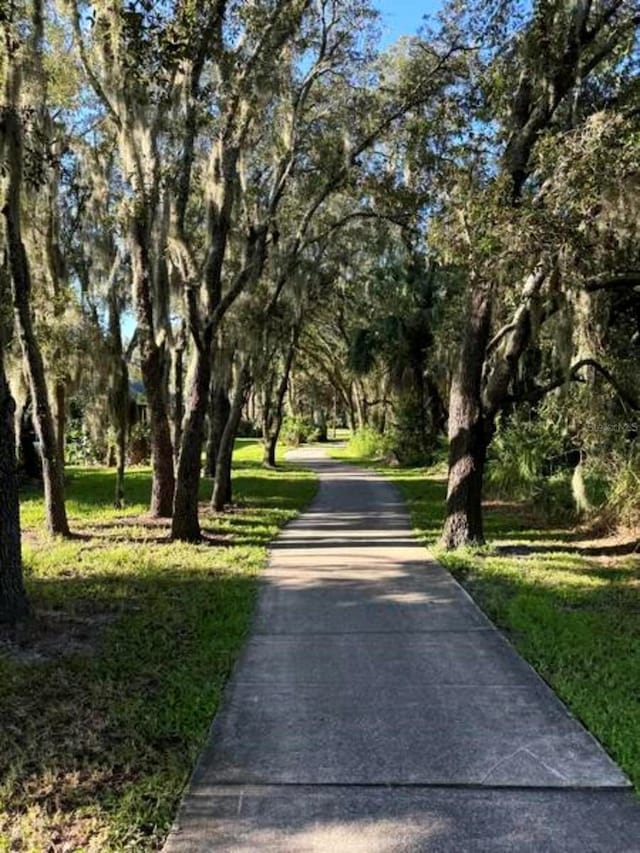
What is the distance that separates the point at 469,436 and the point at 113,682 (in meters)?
6.25

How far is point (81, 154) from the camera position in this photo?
14094mm

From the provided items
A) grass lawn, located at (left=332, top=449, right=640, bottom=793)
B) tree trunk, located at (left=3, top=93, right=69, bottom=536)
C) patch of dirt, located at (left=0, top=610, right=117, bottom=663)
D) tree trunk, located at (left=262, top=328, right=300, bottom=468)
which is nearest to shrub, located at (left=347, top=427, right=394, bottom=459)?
tree trunk, located at (left=262, top=328, right=300, bottom=468)

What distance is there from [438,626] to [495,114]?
705 cm

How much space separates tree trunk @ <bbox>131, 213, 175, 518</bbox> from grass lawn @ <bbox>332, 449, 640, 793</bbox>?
4097 mm

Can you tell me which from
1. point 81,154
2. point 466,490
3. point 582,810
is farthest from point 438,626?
point 81,154

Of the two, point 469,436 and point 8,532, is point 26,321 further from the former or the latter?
point 469,436

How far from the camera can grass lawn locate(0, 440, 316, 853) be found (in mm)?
3445

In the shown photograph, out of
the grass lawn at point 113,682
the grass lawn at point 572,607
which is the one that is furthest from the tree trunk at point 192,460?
the grass lawn at point 572,607

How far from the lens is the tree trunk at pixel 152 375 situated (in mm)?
11992

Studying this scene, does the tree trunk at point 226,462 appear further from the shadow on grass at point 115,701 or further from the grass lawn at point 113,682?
the shadow on grass at point 115,701

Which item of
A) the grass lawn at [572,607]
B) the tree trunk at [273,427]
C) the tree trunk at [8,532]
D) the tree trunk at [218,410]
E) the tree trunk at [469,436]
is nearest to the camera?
the grass lawn at [572,607]

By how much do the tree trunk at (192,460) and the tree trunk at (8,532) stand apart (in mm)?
4639

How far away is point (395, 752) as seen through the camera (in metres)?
3.98

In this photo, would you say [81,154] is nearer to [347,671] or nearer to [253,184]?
[253,184]
